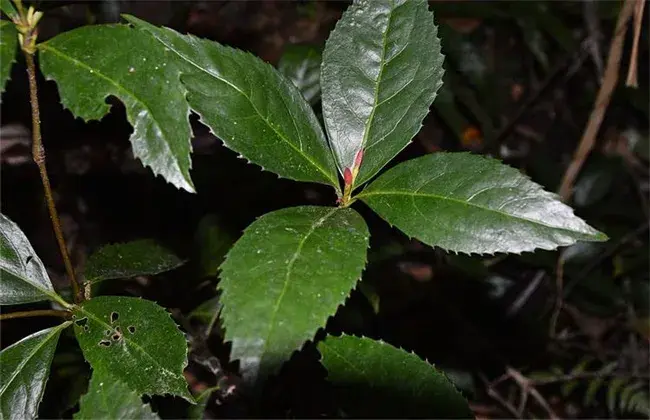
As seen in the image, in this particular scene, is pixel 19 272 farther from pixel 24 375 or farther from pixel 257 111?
pixel 257 111

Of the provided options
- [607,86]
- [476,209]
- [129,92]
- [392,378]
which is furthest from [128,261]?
[607,86]

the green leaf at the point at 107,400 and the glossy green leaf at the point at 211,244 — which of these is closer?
the green leaf at the point at 107,400

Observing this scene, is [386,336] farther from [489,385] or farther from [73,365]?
[73,365]

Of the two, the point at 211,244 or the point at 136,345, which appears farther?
the point at 211,244

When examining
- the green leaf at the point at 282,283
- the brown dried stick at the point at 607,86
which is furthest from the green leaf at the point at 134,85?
the brown dried stick at the point at 607,86

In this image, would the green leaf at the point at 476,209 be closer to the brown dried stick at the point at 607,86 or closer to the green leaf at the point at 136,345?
the green leaf at the point at 136,345

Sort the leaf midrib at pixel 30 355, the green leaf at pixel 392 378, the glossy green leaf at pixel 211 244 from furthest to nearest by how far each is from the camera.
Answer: the glossy green leaf at pixel 211 244
the green leaf at pixel 392 378
the leaf midrib at pixel 30 355

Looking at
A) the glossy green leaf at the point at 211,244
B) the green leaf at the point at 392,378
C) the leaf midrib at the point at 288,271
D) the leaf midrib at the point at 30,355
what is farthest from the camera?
the glossy green leaf at the point at 211,244
